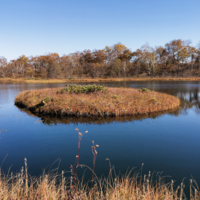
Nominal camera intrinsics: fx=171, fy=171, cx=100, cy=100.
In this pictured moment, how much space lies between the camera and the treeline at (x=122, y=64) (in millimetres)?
78375

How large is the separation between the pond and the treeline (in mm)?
67607

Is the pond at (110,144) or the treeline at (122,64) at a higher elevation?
the treeline at (122,64)

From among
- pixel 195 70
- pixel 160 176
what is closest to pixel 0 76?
pixel 195 70

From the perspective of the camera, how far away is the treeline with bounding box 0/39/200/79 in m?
78.4

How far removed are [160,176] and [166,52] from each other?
89015 millimetres

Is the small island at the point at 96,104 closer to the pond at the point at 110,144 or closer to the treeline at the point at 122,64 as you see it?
the pond at the point at 110,144

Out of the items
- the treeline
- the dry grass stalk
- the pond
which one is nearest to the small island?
the dry grass stalk

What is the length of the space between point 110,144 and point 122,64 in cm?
7461

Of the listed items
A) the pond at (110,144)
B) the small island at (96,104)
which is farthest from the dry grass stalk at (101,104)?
the pond at (110,144)

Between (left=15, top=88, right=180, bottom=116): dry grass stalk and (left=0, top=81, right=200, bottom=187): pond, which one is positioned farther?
(left=15, top=88, right=180, bottom=116): dry grass stalk

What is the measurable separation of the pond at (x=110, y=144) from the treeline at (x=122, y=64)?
67.6 metres

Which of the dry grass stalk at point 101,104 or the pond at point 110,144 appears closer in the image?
the pond at point 110,144

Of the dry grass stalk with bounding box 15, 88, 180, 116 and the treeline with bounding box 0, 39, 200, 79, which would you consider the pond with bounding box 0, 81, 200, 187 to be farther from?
the treeline with bounding box 0, 39, 200, 79

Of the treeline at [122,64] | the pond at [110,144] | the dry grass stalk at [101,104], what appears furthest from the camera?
the treeline at [122,64]
